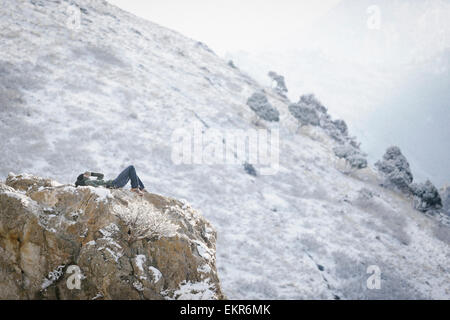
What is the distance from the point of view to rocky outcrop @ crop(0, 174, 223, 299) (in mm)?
4395

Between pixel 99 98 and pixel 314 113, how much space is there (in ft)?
106

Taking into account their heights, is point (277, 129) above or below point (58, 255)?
above

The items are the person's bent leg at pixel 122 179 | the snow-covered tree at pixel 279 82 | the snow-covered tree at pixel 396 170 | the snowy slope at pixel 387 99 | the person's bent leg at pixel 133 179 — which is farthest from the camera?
the snowy slope at pixel 387 99

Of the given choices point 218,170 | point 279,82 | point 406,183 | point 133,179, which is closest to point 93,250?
point 133,179

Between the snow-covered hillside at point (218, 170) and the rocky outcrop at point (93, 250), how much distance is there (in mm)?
7885

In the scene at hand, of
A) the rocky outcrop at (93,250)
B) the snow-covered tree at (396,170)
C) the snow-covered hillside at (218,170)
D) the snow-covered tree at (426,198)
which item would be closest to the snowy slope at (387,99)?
the snow-covered tree at (396,170)

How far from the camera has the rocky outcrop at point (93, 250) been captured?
14.4ft

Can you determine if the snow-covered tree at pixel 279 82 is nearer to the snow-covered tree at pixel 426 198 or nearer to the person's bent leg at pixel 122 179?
the snow-covered tree at pixel 426 198

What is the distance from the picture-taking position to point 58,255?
4617mm

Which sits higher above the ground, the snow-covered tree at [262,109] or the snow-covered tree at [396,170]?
the snow-covered tree at [262,109]

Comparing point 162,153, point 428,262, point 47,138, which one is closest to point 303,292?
point 428,262

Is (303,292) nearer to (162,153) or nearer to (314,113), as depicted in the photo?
(162,153)

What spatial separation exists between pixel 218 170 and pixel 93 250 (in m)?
18.5

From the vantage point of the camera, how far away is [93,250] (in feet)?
15.5
